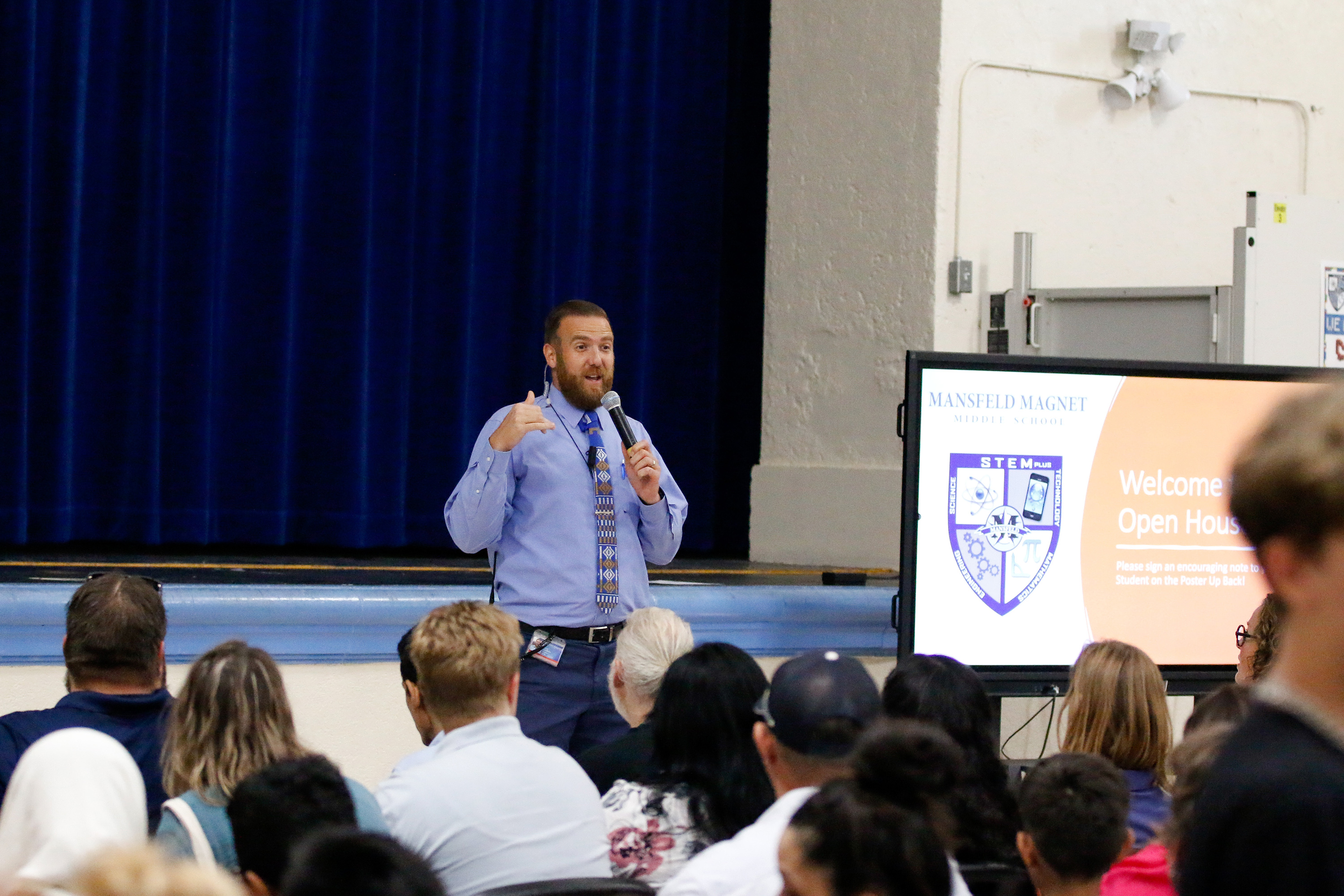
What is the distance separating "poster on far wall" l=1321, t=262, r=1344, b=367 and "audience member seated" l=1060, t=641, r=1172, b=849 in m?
2.34

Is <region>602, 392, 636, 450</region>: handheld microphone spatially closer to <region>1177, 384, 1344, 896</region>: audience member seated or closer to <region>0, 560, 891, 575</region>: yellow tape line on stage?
<region>0, 560, 891, 575</region>: yellow tape line on stage

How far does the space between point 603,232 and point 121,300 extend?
1.85 metres

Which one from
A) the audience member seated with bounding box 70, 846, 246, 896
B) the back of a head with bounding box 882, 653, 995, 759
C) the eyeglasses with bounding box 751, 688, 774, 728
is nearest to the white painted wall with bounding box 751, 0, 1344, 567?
the back of a head with bounding box 882, 653, 995, 759

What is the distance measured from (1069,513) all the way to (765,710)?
1979mm

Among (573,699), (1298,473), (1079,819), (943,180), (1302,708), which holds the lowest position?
(573,699)

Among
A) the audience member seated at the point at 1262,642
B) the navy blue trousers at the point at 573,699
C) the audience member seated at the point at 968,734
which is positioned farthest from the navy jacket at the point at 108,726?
the audience member seated at the point at 1262,642

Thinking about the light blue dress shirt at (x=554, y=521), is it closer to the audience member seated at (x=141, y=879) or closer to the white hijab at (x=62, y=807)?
the white hijab at (x=62, y=807)

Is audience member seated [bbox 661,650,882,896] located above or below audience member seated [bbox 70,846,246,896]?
below

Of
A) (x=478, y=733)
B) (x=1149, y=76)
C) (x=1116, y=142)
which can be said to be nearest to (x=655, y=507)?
(x=478, y=733)

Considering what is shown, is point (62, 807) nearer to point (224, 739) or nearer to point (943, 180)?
point (224, 739)

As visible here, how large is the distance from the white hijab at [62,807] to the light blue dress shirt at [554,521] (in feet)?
4.50

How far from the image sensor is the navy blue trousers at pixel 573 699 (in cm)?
291

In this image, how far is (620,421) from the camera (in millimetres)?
2904

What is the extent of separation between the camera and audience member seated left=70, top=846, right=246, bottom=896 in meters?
0.76
